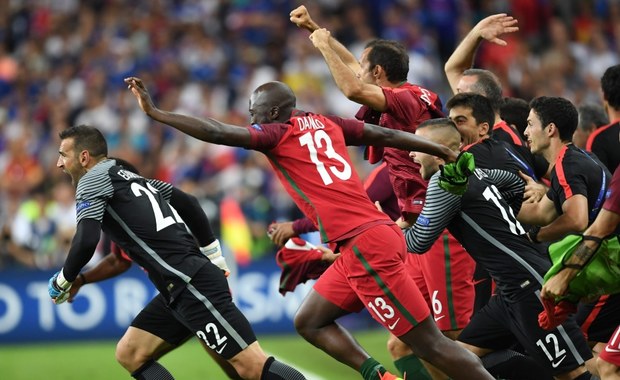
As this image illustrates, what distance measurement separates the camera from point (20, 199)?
1739cm

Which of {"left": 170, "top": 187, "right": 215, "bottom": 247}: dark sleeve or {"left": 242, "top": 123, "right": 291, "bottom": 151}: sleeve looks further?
{"left": 170, "top": 187, "right": 215, "bottom": 247}: dark sleeve

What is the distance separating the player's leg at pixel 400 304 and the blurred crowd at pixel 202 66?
9.25 meters

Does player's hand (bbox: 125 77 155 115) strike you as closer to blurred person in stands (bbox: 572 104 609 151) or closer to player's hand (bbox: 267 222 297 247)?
player's hand (bbox: 267 222 297 247)

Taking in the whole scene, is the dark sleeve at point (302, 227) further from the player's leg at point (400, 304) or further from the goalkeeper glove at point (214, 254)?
the player's leg at point (400, 304)

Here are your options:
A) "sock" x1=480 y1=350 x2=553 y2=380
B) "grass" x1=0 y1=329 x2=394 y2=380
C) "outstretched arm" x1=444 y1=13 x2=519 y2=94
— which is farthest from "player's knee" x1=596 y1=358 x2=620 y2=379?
"grass" x1=0 y1=329 x2=394 y2=380

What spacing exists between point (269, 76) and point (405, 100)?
36.4ft

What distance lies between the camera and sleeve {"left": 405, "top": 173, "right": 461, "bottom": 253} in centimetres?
743

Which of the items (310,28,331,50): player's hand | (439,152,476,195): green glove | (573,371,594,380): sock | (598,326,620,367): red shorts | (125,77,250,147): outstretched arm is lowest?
(573,371,594,380): sock

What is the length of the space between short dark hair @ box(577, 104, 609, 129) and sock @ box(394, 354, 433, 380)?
2.99 m

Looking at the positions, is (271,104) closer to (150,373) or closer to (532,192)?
(532,192)

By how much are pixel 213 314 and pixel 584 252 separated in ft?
8.61

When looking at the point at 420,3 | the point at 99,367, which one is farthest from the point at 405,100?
the point at 420,3

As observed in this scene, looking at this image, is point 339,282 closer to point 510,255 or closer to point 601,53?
point 510,255

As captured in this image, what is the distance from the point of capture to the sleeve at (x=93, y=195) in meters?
7.66
